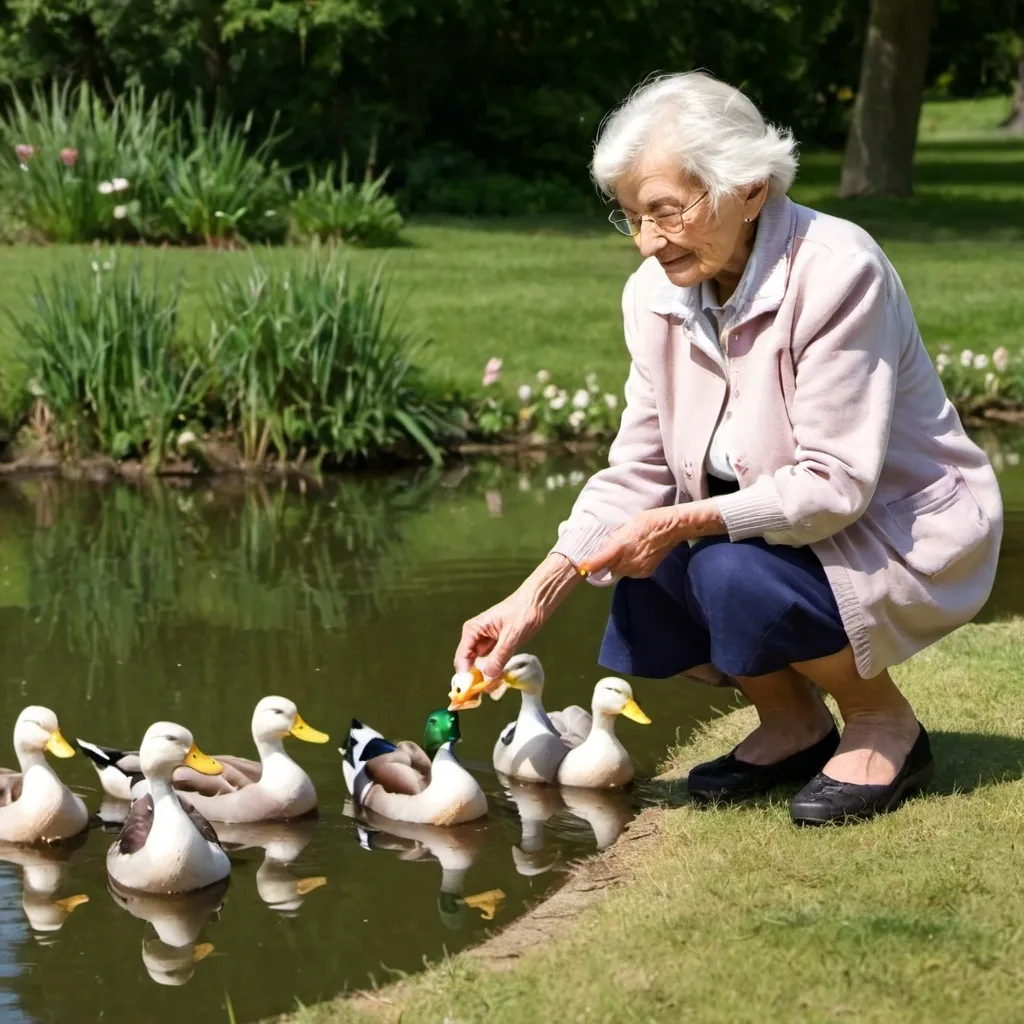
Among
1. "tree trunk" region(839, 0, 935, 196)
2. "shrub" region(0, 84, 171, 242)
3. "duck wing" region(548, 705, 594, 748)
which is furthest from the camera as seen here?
"tree trunk" region(839, 0, 935, 196)

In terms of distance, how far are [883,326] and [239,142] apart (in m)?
12.0

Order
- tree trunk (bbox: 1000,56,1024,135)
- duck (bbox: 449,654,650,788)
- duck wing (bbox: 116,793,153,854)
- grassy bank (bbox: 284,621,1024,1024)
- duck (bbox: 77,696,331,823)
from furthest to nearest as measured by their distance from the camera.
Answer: tree trunk (bbox: 1000,56,1024,135)
duck (bbox: 449,654,650,788)
duck (bbox: 77,696,331,823)
duck wing (bbox: 116,793,153,854)
grassy bank (bbox: 284,621,1024,1024)

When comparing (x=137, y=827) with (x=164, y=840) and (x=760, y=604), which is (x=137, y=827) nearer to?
(x=164, y=840)

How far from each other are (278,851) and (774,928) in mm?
1570

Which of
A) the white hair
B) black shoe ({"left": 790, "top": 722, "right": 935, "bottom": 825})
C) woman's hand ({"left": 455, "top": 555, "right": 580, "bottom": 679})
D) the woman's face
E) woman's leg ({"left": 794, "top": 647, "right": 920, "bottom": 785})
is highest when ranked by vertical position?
the white hair

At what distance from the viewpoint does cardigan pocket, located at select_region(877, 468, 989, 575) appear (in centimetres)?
405

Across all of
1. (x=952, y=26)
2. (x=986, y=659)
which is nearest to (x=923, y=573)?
(x=986, y=659)

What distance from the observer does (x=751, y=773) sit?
4.48 meters

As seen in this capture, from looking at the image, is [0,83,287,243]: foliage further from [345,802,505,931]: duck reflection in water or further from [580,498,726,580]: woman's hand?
[580,498,726,580]: woman's hand

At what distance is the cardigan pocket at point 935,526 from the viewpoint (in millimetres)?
4055

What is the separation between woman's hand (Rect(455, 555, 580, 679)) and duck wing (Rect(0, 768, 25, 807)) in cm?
135

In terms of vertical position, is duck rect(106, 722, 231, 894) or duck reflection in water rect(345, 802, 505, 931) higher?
duck rect(106, 722, 231, 894)

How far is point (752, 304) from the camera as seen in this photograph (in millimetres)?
4027

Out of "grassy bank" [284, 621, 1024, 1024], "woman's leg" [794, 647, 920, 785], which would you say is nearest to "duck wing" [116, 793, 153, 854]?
"grassy bank" [284, 621, 1024, 1024]
